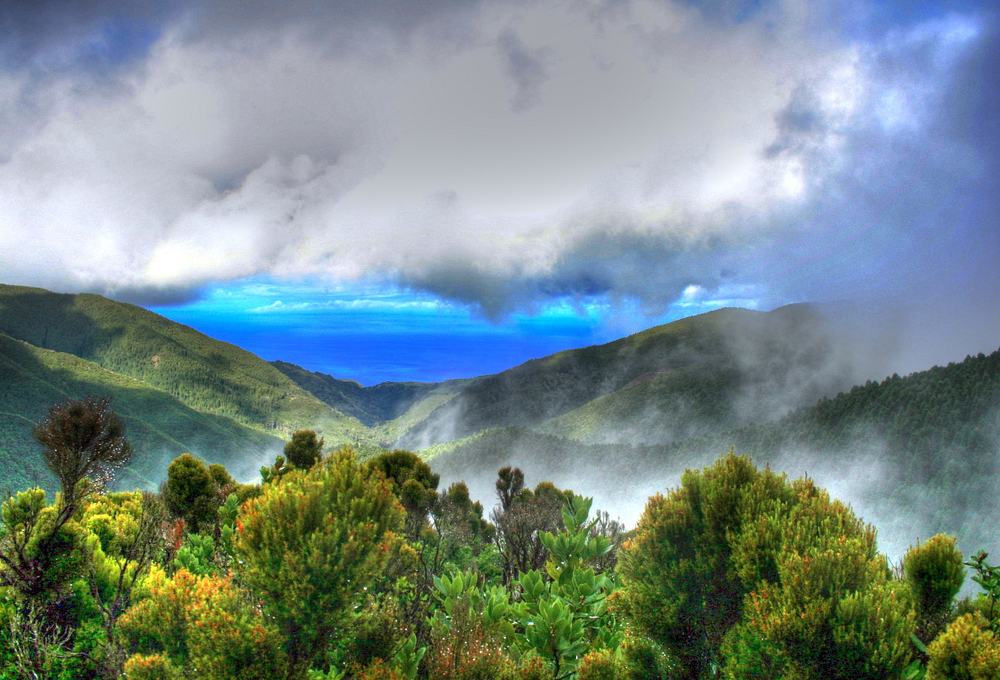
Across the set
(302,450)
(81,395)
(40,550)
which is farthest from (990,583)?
(81,395)

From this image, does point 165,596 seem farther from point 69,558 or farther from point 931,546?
point 931,546

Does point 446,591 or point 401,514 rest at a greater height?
point 401,514

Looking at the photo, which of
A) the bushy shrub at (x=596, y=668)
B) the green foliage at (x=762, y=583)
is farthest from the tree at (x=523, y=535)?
the bushy shrub at (x=596, y=668)

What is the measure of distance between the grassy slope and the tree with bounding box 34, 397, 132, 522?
122 m

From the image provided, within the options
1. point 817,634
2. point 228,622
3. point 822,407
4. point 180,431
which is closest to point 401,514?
point 228,622

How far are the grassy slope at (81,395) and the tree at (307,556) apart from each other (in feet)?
421

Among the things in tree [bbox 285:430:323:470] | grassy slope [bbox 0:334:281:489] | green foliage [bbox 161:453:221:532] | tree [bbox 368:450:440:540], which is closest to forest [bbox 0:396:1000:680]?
tree [bbox 368:450:440:540]

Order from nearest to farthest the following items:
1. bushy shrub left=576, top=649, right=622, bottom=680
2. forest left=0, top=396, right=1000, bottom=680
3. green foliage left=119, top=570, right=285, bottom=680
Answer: green foliage left=119, top=570, right=285, bottom=680 < forest left=0, top=396, right=1000, bottom=680 < bushy shrub left=576, top=649, right=622, bottom=680

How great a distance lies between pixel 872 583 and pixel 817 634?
1146mm

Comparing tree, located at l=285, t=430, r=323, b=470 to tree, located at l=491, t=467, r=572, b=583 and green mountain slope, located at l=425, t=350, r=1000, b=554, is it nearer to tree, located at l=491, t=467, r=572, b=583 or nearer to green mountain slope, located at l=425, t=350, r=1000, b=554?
tree, located at l=491, t=467, r=572, b=583

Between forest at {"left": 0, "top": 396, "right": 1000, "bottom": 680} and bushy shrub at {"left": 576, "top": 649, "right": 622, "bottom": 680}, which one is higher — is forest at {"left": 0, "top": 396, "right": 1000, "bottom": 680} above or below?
above

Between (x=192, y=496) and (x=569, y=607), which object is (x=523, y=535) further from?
(x=192, y=496)

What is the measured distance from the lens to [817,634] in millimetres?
7586

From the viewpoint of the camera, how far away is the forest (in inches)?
274
